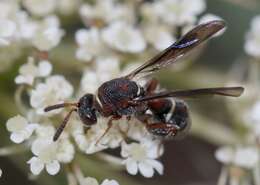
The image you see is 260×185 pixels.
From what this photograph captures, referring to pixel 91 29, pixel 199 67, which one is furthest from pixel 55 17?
pixel 199 67

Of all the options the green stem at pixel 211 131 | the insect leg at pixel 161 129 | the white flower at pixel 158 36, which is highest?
the white flower at pixel 158 36

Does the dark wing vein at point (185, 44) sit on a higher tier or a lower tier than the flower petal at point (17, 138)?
higher

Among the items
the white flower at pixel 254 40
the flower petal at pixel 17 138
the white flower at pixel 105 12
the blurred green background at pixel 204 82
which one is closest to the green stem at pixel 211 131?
the blurred green background at pixel 204 82

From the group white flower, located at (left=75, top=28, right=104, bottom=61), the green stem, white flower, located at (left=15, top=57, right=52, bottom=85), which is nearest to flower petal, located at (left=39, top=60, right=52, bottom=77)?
white flower, located at (left=15, top=57, right=52, bottom=85)

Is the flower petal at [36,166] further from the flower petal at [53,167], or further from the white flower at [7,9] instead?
the white flower at [7,9]

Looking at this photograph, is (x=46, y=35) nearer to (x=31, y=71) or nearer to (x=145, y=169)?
(x=31, y=71)

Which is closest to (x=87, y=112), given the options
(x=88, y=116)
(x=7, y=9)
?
(x=88, y=116)

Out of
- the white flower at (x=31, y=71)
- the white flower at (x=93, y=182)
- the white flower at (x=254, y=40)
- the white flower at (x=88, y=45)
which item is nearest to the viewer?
the white flower at (x=93, y=182)
